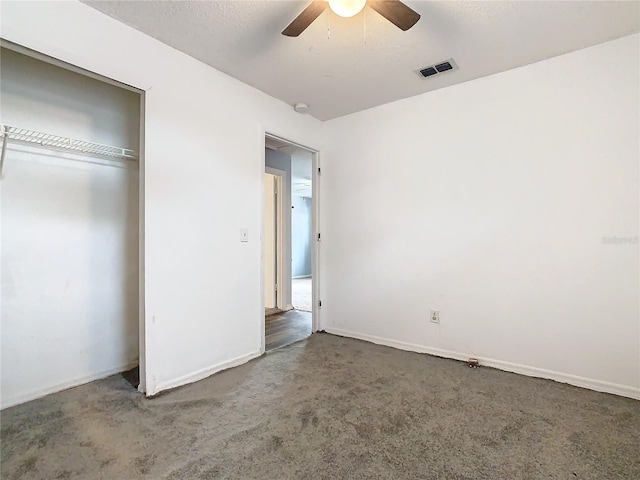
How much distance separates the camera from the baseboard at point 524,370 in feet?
6.89

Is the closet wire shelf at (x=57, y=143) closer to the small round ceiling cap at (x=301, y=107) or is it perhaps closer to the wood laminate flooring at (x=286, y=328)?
Result: the small round ceiling cap at (x=301, y=107)

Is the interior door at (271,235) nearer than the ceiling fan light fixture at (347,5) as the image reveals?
No

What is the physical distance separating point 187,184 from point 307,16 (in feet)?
4.44

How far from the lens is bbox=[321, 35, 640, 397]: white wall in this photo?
213cm

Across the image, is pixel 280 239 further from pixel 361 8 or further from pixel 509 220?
pixel 361 8

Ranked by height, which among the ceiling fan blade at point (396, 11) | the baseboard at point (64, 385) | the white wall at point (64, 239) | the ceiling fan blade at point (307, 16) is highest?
the ceiling fan blade at point (307, 16)

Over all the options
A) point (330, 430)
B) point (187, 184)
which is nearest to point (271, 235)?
point (187, 184)

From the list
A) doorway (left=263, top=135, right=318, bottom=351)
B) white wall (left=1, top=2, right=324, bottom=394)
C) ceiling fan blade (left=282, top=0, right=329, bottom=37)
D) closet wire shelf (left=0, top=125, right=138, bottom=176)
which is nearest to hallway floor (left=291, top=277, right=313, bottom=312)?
doorway (left=263, top=135, right=318, bottom=351)

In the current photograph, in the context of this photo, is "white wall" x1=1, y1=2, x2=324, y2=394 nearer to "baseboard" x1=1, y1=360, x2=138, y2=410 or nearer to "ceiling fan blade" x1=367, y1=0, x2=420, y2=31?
"baseboard" x1=1, y1=360, x2=138, y2=410

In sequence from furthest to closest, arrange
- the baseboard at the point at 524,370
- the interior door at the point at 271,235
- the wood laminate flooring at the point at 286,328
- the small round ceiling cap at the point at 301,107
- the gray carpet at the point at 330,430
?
the interior door at the point at 271,235, the wood laminate flooring at the point at 286,328, the small round ceiling cap at the point at 301,107, the baseboard at the point at 524,370, the gray carpet at the point at 330,430

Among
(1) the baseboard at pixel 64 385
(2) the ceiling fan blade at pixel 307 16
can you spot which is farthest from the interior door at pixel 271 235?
(2) the ceiling fan blade at pixel 307 16

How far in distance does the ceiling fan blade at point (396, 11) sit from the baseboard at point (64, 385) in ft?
A: 9.78

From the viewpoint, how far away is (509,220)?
2.48 m

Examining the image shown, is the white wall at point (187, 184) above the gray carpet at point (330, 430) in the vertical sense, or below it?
above
